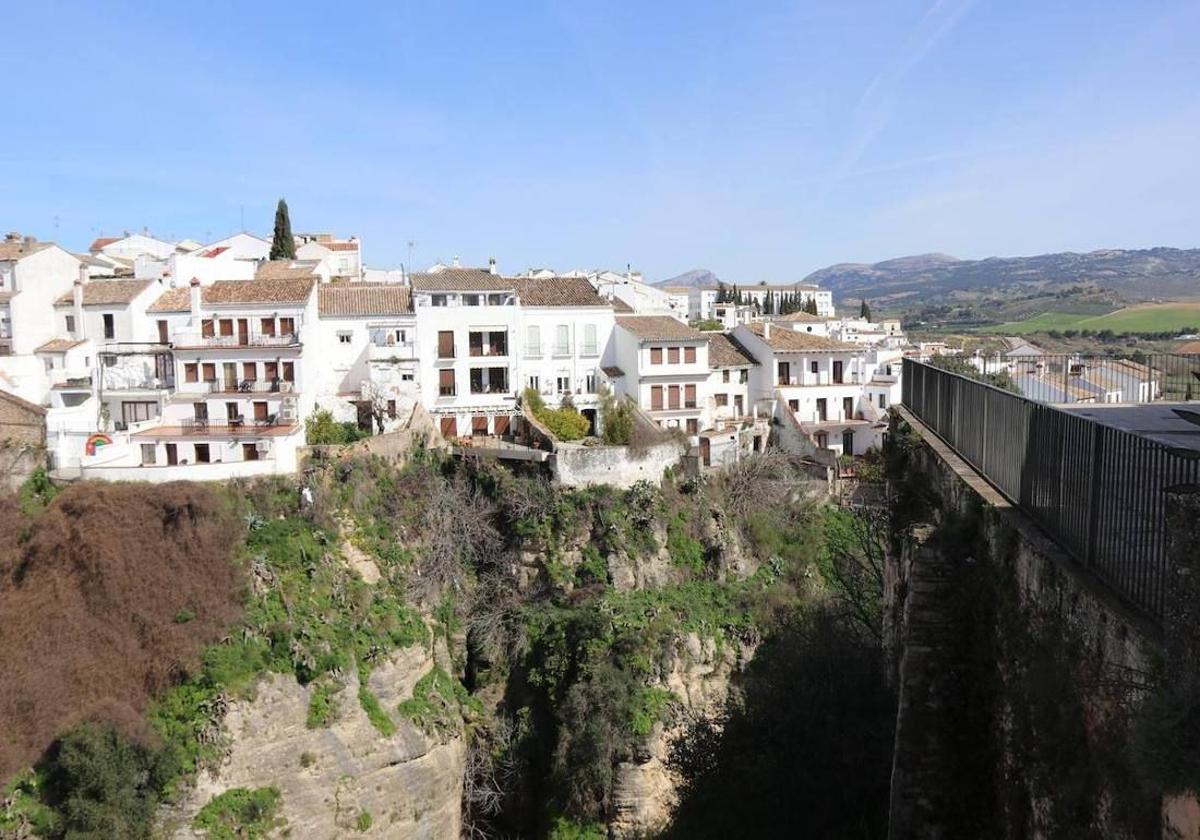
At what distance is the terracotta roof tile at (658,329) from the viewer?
3525cm

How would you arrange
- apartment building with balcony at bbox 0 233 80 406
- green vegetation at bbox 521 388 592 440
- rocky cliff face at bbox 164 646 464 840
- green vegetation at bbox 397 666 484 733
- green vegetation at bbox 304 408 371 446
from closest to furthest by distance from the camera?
rocky cliff face at bbox 164 646 464 840, green vegetation at bbox 397 666 484 733, green vegetation at bbox 304 408 371 446, green vegetation at bbox 521 388 592 440, apartment building with balcony at bbox 0 233 80 406

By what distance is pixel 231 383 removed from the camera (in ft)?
104

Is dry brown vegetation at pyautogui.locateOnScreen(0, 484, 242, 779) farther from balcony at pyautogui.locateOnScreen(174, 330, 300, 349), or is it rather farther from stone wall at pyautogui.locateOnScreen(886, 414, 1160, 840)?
stone wall at pyautogui.locateOnScreen(886, 414, 1160, 840)

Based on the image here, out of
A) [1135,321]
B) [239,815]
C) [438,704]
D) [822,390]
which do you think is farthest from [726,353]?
[1135,321]

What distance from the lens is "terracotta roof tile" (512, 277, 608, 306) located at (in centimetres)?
3650

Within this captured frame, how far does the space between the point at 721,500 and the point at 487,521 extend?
24.8 feet

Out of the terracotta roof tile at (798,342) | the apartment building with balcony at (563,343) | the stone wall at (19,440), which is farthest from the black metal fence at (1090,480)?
the terracotta roof tile at (798,342)

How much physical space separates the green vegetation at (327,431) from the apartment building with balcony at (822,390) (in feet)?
55.0

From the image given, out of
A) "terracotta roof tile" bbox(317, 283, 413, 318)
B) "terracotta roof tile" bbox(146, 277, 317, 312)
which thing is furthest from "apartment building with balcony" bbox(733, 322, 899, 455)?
"terracotta roof tile" bbox(146, 277, 317, 312)

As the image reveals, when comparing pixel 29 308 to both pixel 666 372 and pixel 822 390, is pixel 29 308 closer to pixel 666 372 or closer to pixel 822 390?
pixel 666 372

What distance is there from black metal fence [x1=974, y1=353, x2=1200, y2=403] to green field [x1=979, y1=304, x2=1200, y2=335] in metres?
35.3

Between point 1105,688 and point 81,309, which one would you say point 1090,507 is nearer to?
point 1105,688

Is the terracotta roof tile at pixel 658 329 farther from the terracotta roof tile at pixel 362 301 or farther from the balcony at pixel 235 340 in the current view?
the balcony at pixel 235 340

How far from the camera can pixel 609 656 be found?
76.5 feet
